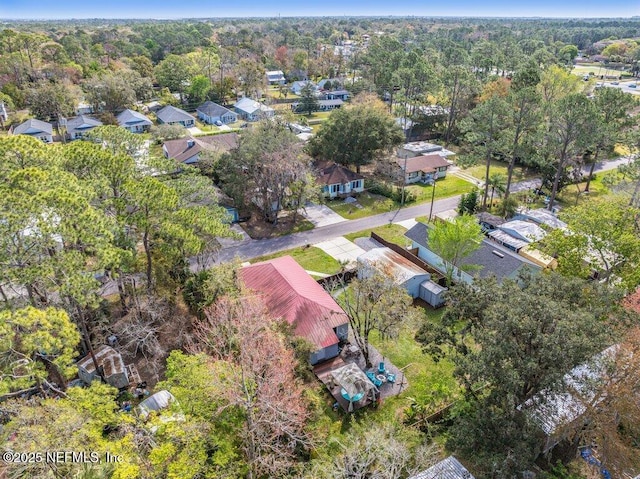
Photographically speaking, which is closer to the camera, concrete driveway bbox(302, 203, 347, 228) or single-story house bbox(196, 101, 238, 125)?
concrete driveway bbox(302, 203, 347, 228)

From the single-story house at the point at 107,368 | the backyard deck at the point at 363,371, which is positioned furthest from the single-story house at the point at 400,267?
the single-story house at the point at 107,368

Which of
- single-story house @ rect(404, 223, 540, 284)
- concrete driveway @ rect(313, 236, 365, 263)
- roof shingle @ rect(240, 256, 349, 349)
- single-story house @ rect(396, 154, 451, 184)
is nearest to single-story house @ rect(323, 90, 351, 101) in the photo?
single-story house @ rect(396, 154, 451, 184)

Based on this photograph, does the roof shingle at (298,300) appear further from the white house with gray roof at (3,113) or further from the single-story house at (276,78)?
the single-story house at (276,78)

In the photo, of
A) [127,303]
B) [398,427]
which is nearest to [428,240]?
A: [398,427]

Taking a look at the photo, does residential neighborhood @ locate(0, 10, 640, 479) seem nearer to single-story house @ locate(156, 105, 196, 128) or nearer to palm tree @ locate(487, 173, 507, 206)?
palm tree @ locate(487, 173, 507, 206)

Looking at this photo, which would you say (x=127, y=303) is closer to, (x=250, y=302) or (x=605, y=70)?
(x=250, y=302)
